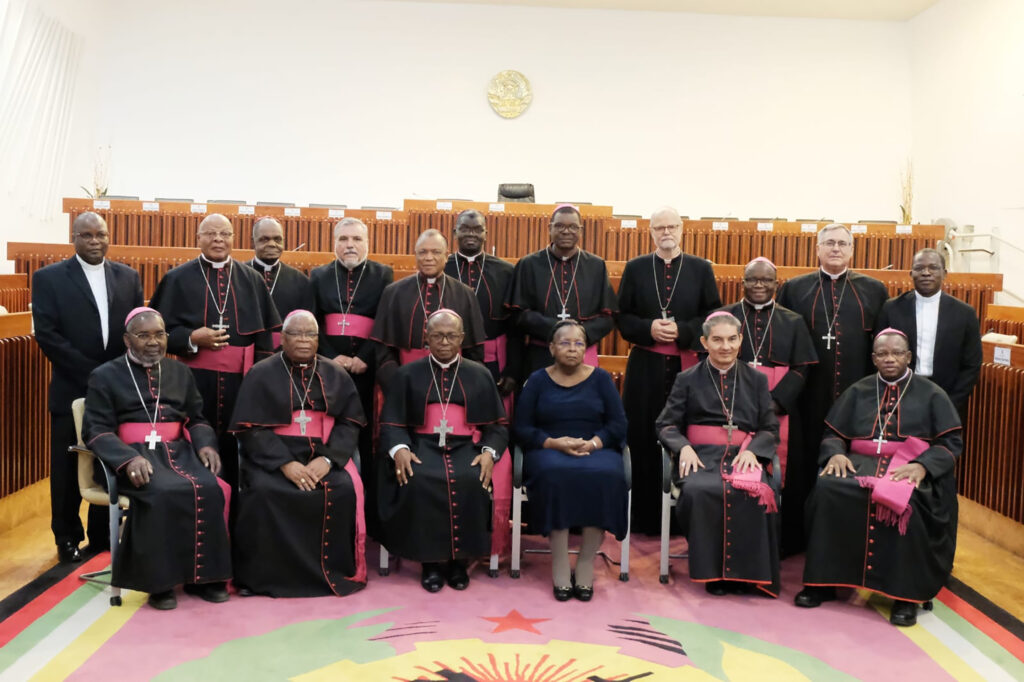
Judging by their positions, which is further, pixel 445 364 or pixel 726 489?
pixel 445 364

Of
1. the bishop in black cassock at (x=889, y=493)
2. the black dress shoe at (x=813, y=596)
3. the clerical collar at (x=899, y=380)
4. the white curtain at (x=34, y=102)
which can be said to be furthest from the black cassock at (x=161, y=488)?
the white curtain at (x=34, y=102)

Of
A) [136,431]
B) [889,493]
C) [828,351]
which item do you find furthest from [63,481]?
[828,351]

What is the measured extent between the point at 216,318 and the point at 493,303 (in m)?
1.49

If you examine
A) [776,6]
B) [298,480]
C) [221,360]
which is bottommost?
[298,480]

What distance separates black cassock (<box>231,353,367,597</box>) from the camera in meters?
3.87

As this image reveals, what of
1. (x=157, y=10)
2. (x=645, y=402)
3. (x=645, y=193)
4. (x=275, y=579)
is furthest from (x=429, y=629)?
(x=157, y=10)

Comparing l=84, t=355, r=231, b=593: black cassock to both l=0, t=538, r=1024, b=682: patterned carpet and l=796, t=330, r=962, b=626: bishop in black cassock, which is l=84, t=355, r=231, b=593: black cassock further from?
l=796, t=330, r=962, b=626: bishop in black cassock

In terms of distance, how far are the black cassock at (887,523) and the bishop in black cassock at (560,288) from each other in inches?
56.2

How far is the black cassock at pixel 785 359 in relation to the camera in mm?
4465

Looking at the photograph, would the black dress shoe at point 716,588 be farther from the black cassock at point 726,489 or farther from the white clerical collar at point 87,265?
the white clerical collar at point 87,265

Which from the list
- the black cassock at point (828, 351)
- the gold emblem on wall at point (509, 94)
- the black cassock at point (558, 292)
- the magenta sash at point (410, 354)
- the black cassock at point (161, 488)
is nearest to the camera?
the black cassock at point (161, 488)

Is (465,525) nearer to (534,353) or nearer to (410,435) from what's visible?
(410,435)

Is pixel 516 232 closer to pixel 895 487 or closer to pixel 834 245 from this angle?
pixel 834 245

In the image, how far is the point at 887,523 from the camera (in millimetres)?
3795
